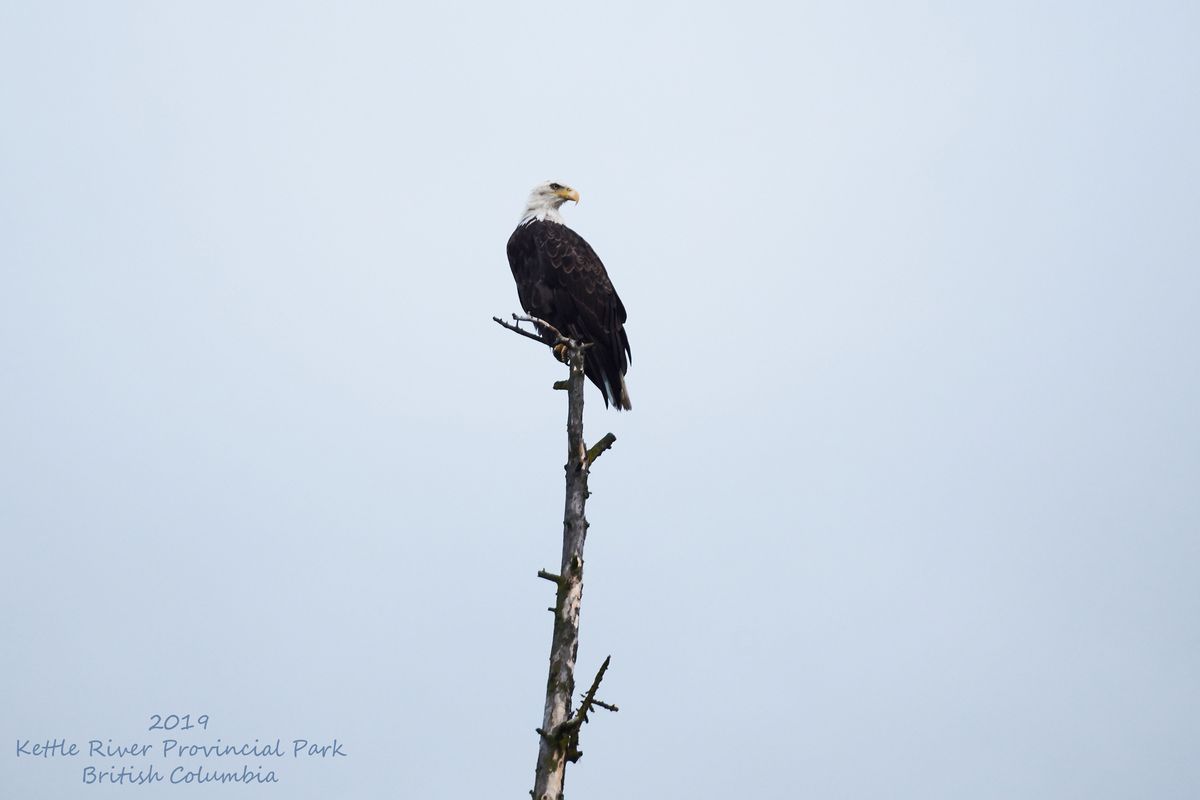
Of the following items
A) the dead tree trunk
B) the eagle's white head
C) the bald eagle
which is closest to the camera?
the dead tree trunk

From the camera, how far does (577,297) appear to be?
11000 millimetres

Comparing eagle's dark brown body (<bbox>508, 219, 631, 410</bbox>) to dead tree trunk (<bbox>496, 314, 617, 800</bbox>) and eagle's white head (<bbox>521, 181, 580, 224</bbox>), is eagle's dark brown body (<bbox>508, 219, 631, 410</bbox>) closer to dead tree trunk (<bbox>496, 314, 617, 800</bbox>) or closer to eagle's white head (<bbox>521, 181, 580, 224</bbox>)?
eagle's white head (<bbox>521, 181, 580, 224</bbox>)

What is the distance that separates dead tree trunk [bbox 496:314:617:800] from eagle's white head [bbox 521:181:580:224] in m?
5.16

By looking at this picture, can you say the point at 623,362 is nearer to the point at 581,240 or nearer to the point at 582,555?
the point at 581,240

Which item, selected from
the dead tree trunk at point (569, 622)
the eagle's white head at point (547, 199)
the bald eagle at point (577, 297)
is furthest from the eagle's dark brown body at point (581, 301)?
the dead tree trunk at point (569, 622)

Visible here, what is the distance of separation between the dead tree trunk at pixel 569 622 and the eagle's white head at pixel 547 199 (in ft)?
16.9

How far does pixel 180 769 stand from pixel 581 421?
23.8ft

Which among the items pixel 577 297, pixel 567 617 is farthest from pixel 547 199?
pixel 567 617

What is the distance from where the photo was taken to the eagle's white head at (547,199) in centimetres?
1235

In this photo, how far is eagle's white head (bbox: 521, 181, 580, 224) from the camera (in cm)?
1235

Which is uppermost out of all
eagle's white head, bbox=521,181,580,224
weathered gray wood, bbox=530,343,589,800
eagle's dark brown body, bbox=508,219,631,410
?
eagle's white head, bbox=521,181,580,224

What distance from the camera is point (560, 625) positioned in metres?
6.39

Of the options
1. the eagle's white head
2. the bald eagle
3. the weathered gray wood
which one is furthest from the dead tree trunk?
the eagle's white head

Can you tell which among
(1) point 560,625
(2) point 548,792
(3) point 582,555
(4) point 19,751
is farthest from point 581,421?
(4) point 19,751
